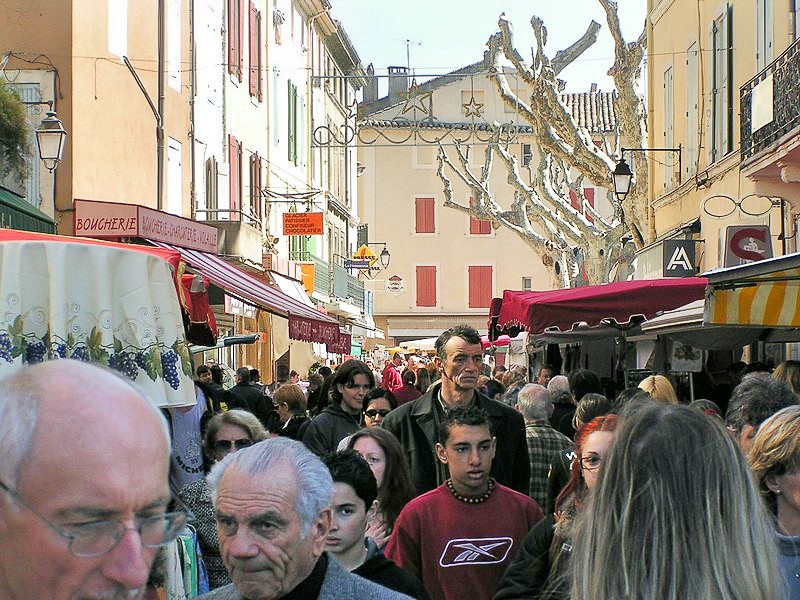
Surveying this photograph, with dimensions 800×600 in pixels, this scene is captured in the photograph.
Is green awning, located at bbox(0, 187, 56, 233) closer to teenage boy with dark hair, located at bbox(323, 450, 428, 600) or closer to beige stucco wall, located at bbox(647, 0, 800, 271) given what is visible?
beige stucco wall, located at bbox(647, 0, 800, 271)

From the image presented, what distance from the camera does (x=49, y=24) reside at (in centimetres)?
1992

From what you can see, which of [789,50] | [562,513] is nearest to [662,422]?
[562,513]

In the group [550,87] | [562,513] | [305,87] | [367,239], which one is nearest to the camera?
[562,513]

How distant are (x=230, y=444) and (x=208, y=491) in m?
2.11

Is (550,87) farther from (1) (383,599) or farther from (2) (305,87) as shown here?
(1) (383,599)

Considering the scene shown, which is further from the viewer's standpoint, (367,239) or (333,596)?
(367,239)

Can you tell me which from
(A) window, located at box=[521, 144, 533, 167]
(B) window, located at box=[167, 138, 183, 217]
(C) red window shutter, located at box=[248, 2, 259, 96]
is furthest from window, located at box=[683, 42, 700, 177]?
(A) window, located at box=[521, 144, 533, 167]

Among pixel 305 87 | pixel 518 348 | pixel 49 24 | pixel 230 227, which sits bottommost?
pixel 518 348

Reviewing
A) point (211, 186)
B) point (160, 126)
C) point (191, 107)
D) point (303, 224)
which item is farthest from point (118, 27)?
point (303, 224)

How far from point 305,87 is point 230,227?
1840 cm

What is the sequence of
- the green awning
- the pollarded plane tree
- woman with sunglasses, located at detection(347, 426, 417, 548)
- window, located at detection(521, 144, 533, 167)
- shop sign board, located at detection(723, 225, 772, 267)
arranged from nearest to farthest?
1. woman with sunglasses, located at detection(347, 426, 417, 548)
2. the green awning
3. shop sign board, located at detection(723, 225, 772, 267)
4. the pollarded plane tree
5. window, located at detection(521, 144, 533, 167)

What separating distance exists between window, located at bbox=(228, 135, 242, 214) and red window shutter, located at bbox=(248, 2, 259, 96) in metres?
2.40

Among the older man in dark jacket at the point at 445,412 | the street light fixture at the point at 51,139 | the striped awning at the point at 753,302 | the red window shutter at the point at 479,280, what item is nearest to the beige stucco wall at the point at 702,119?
the striped awning at the point at 753,302

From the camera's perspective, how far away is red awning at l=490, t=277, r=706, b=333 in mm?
12461
